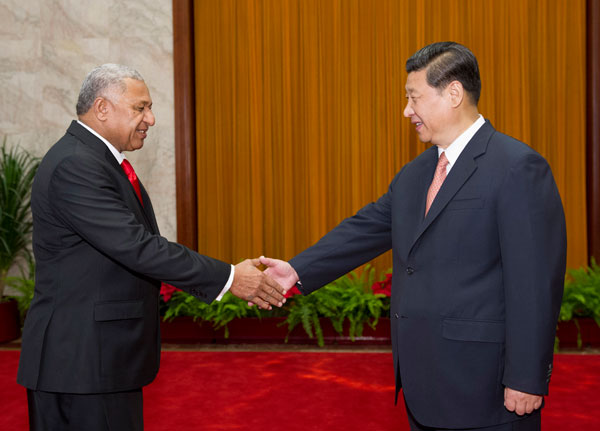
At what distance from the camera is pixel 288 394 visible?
3986 millimetres

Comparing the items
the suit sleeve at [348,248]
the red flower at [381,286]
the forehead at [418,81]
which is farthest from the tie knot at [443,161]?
the red flower at [381,286]

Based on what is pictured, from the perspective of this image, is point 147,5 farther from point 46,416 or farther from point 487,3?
point 46,416

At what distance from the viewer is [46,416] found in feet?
6.84

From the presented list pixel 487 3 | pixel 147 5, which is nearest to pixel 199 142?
pixel 147 5

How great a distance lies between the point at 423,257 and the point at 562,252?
400 millimetres

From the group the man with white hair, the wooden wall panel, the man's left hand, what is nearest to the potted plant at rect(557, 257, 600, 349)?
the wooden wall panel

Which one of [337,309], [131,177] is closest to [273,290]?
[131,177]

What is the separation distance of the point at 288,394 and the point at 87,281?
2.23 meters

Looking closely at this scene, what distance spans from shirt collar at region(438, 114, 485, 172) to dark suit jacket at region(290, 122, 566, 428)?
0.04 meters

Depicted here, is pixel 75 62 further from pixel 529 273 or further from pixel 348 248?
pixel 529 273

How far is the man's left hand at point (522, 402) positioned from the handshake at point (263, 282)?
116cm

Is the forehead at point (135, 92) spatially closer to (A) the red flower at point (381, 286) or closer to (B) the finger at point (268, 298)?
(B) the finger at point (268, 298)

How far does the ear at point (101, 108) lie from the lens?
90.4 inches

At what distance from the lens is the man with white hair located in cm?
205
